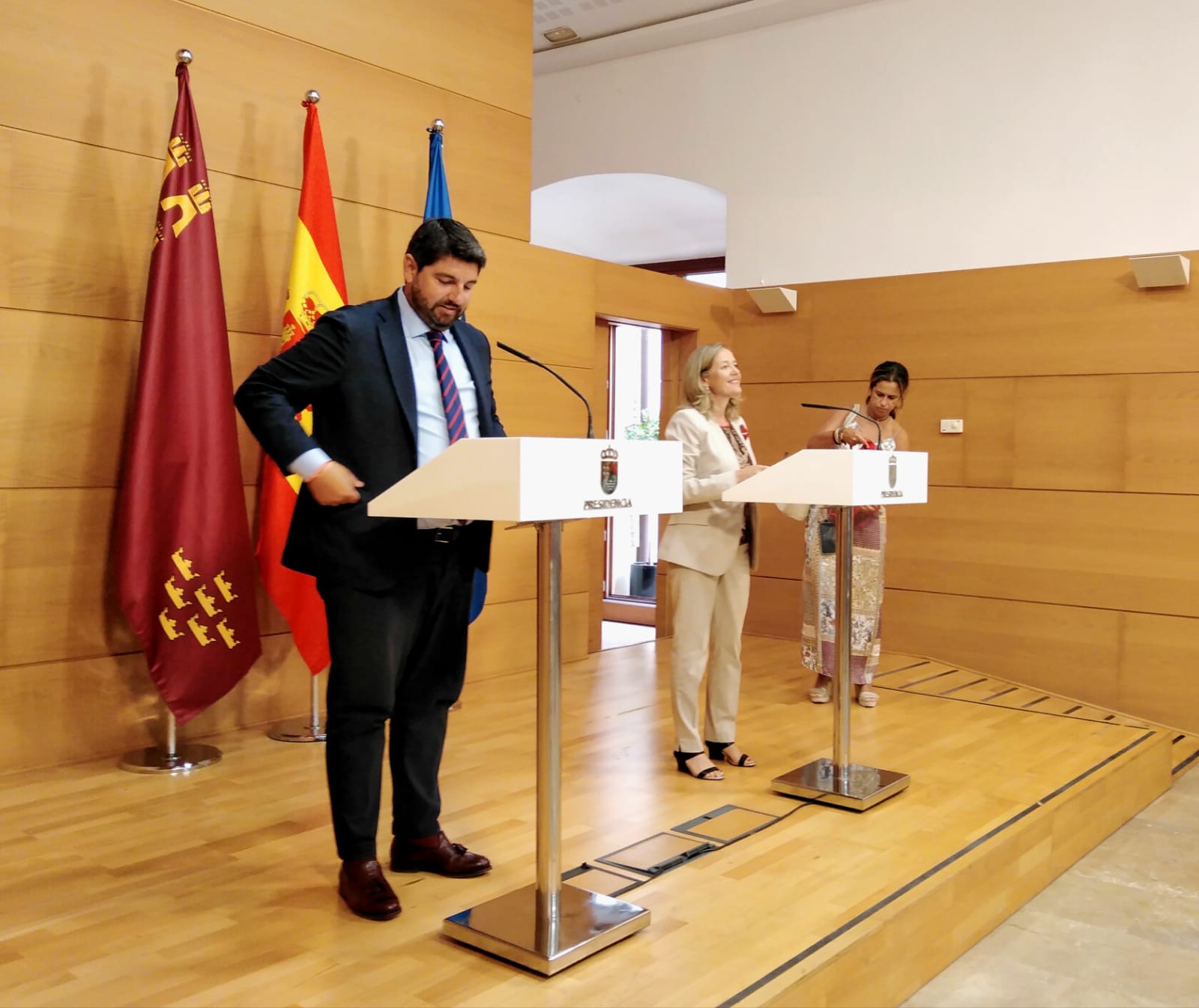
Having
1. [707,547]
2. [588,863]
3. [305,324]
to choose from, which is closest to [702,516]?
[707,547]

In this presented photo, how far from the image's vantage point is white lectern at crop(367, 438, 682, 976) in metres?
2.03

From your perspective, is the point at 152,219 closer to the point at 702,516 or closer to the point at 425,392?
the point at 425,392

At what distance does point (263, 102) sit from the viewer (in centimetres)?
422

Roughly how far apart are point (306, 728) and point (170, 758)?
56cm

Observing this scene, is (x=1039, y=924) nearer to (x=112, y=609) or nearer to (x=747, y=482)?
(x=747, y=482)

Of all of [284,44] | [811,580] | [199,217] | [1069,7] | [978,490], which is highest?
[1069,7]

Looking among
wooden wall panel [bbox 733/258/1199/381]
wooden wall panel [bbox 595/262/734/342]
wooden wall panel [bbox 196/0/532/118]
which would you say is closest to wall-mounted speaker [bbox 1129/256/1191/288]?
wooden wall panel [bbox 733/258/1199/381]

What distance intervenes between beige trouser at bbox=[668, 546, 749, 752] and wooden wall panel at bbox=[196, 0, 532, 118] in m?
2.50

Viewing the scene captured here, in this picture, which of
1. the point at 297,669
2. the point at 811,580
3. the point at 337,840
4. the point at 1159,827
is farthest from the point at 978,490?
the point at 337,840

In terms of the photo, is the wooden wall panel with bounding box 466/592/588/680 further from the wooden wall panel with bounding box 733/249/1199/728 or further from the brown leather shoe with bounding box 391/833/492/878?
the brown leather shoe with bounding box 391/833/492/878

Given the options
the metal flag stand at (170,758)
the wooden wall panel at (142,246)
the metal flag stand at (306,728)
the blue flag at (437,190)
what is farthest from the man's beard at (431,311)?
the blue flag at (437,190)

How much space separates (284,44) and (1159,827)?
4276 mm

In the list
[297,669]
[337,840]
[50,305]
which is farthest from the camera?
[297,669]

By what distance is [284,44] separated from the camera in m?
4.29
